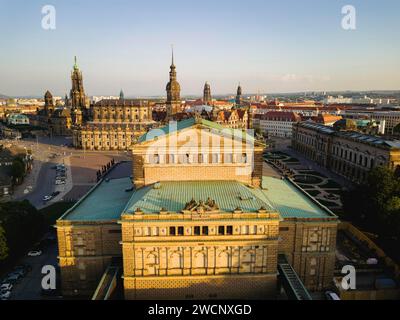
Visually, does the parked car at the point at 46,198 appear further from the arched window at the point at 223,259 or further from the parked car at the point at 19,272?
the arched window at the point at 223,259

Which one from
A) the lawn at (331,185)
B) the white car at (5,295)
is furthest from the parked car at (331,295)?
the lawn at (331,185)

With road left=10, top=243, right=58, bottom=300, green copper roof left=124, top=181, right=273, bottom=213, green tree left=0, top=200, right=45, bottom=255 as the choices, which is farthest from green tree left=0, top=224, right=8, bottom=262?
green copper roof left=124, top=181, right=273, bottom=213

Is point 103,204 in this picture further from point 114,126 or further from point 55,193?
point 114,126

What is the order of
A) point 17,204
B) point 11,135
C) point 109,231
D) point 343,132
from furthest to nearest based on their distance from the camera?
point 11,135 → point 343,132 → point 17,204 → point 109,231

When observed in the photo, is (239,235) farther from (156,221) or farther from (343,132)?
(343,132)

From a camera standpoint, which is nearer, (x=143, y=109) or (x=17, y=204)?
(x=17, y=204)

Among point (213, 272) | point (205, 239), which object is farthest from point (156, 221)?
point (213, 272)

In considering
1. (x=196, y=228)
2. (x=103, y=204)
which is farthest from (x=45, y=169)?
(x=196, y=228)
